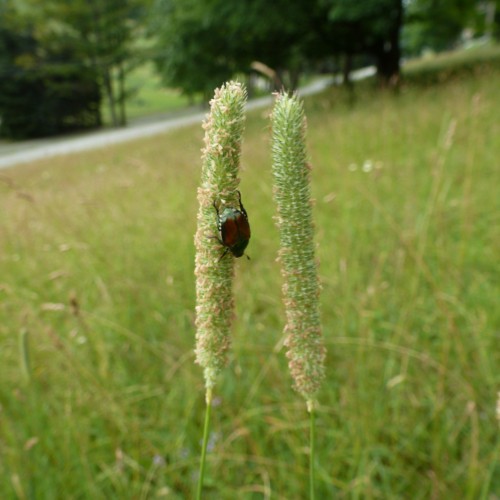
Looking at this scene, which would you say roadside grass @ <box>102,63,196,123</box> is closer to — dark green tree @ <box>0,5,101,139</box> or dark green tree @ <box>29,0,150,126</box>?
dark green tree @ <box>29,0,150,126</box>

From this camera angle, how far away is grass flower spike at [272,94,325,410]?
0.62m

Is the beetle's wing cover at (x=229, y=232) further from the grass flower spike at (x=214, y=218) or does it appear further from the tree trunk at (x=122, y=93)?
the tree trunk at (x=122, y=93)

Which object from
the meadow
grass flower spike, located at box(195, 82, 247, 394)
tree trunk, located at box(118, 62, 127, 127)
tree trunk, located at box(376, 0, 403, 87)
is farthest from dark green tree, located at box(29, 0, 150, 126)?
grass flower spike, located at box(195, 82, 247, 394)

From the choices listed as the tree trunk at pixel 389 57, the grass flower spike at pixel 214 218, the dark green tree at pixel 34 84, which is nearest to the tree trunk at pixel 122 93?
the dark green tree at pixel 34 84

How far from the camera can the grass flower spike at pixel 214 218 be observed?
23.7 inches

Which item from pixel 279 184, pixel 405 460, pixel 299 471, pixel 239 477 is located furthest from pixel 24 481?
pixel 279 184

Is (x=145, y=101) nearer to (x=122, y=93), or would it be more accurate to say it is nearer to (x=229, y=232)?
(x=122, y=93)

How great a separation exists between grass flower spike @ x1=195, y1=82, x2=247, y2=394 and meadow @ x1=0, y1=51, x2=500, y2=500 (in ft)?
1.82

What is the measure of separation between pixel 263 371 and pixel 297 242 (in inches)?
64.9

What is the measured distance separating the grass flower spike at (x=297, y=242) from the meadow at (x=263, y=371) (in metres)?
0.54

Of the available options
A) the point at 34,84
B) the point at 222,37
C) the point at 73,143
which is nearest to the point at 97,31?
the point at 34,84

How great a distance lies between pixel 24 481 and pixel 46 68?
3433 centimetres

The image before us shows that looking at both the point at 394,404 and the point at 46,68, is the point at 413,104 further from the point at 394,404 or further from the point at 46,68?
the point at 46,68

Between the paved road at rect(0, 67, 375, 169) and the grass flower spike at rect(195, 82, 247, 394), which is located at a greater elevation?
the grass flower spike at rect(195, 82, 247, 394)
